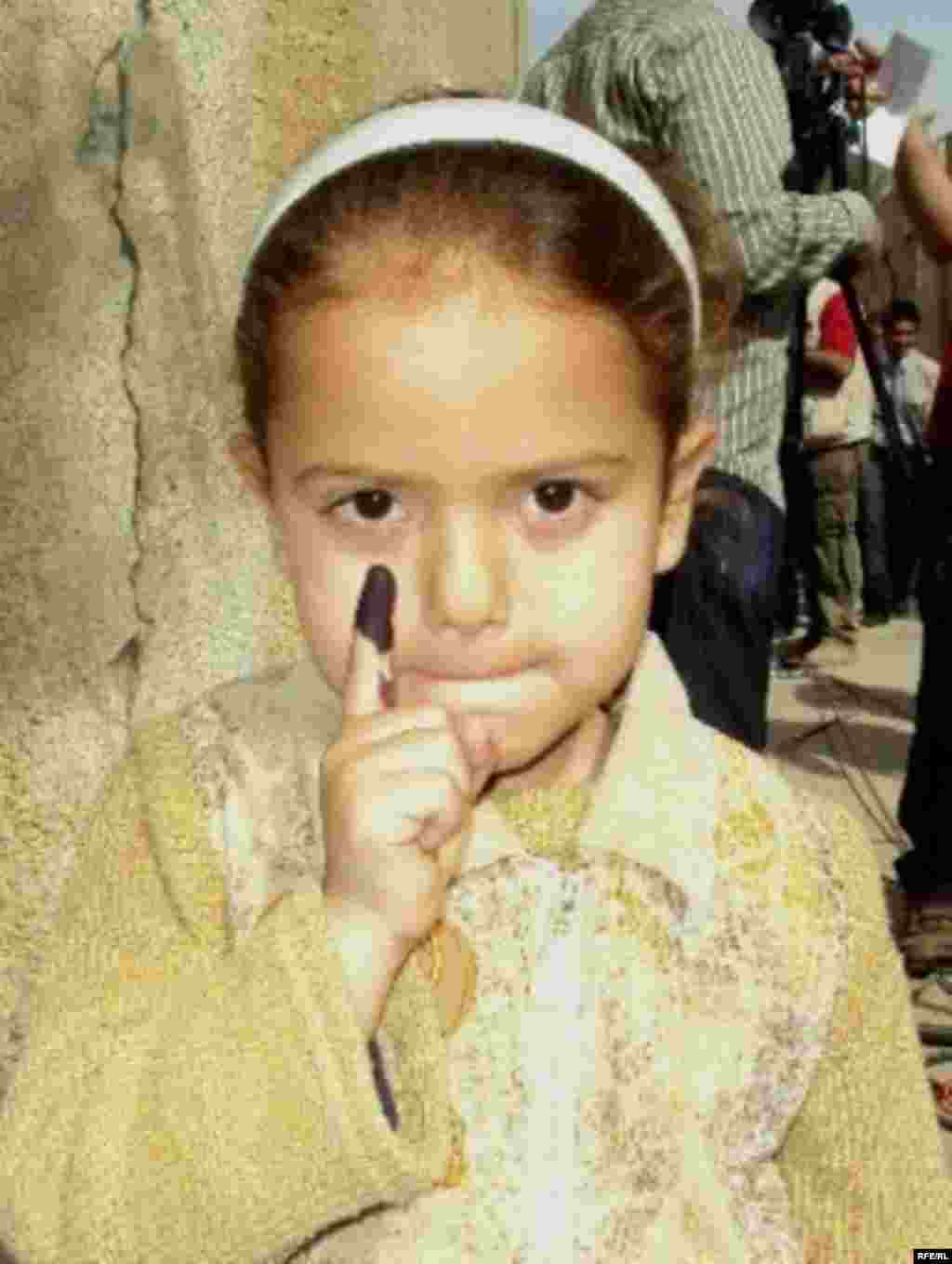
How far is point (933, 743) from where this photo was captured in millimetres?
4129

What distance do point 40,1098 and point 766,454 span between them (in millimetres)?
2077

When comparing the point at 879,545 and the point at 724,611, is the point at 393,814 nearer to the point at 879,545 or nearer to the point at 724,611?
the point at 724,611

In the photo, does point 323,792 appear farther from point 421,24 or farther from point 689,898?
point 421,24

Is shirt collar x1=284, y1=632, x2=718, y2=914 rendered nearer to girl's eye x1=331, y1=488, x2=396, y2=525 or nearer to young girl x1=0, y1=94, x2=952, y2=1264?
young girl x1=0, y1=94, x2=952, y2=1264

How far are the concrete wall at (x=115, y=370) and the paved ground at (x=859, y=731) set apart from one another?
278 cm

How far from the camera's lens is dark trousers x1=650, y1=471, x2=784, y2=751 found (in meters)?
2.95

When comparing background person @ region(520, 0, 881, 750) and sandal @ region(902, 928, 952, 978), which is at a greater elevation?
background person @ region(520, 0, 881, 750)

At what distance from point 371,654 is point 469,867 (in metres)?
0.23

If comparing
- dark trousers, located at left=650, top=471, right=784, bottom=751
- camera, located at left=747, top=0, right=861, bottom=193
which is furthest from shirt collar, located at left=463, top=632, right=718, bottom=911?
camera, located at left=747, top=0, right=861, bottom=193

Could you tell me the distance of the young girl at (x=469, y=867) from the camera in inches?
43.7

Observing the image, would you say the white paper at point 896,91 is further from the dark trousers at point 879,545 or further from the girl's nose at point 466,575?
the dark trousers at point 879,545

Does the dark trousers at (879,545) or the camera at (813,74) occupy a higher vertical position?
the camera at (813,74)

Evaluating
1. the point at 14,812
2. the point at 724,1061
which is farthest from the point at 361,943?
the point at 14,812

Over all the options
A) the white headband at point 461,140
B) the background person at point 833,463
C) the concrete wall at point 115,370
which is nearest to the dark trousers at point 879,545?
the background person at point 833,463
